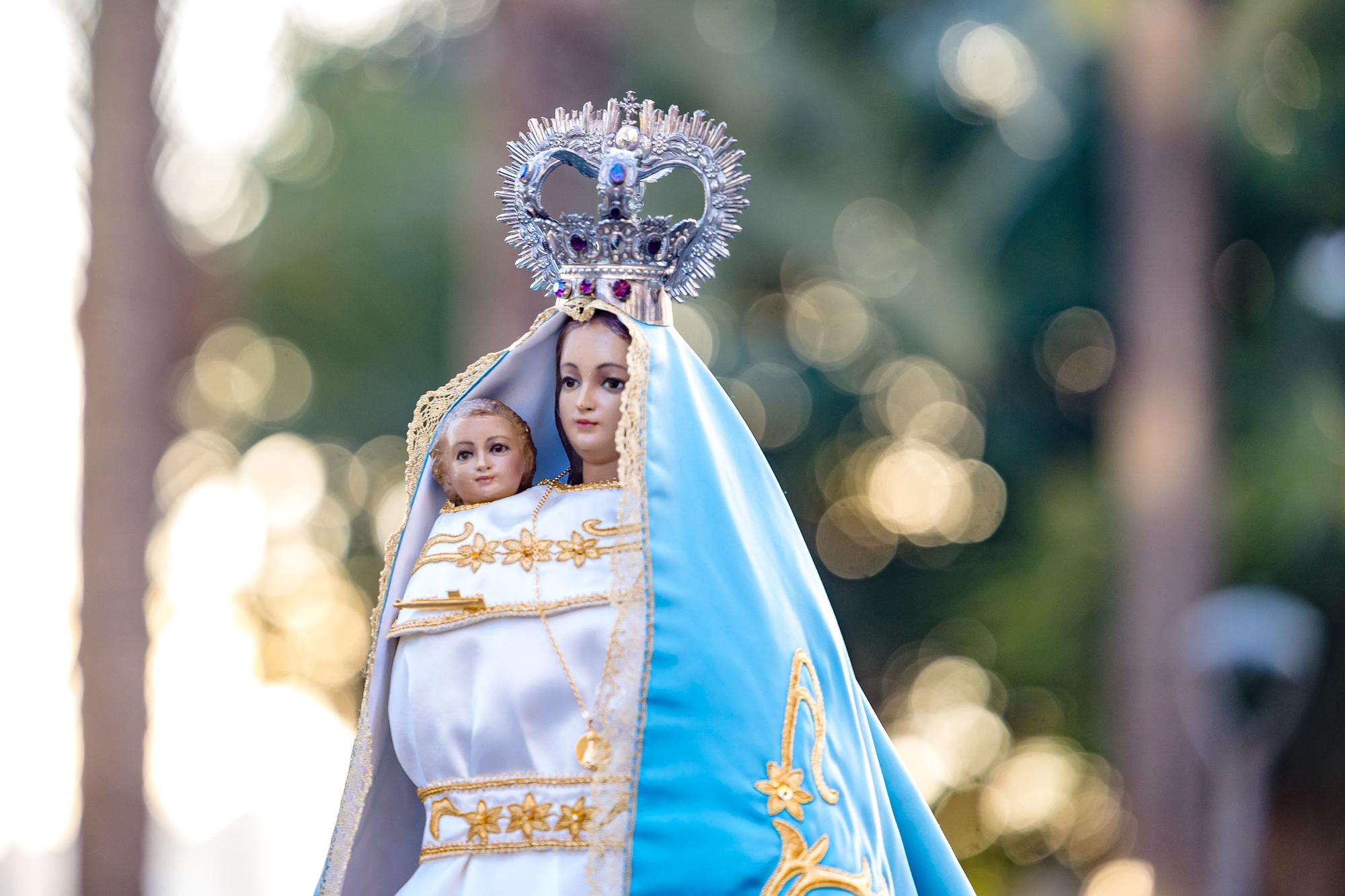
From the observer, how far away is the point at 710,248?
16.6 feet

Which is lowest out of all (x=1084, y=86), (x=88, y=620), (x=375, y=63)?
(x=88, y=620)

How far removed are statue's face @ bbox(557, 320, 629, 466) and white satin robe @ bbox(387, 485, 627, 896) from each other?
12 cm

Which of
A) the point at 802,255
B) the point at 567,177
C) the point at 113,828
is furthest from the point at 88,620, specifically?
the point at 802,255

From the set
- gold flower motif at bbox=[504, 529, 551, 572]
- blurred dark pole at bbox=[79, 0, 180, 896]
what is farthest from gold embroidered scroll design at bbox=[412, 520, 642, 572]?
blurred dark pole at bbox=[79, 0, 180, 896]

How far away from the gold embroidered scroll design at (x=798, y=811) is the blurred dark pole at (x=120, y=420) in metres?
7.54

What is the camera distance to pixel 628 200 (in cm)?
493

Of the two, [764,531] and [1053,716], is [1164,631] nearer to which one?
[1053,716]

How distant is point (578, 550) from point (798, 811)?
2.84 feet

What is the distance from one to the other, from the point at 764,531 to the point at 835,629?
302mm

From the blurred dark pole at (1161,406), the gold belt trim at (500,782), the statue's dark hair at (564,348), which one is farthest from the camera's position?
the blurred dark pole at (1161,406)

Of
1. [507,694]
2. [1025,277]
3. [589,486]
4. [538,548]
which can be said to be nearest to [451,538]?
[538,548]

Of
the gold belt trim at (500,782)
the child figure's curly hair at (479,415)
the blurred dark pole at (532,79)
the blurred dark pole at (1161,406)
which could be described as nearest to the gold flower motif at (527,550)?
the child figure's curly hair at (479,415)

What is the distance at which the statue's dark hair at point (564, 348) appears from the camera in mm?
4930

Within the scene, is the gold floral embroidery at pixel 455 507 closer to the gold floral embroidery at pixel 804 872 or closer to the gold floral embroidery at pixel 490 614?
the gold floral embroidery at pixel 490 614
